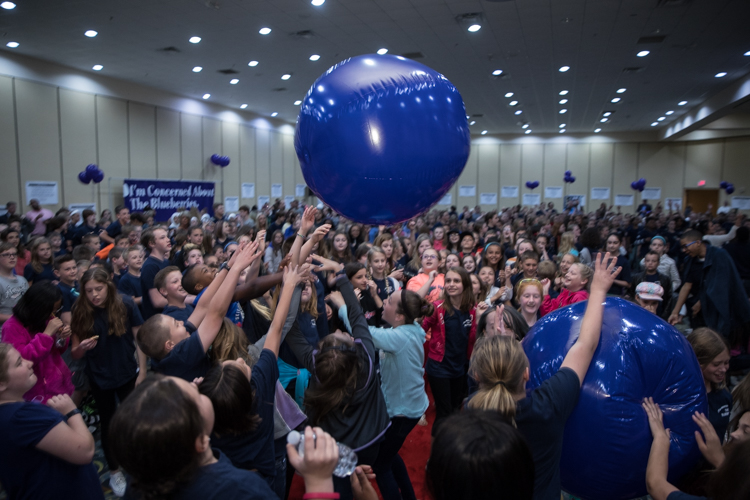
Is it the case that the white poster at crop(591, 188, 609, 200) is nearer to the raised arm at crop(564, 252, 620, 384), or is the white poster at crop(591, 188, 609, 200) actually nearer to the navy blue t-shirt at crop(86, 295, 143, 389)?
the raised arm at crop(564, 252, 620, 384)

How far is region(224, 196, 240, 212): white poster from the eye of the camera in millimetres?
16703

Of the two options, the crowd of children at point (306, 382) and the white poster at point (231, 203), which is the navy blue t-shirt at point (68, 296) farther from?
the white poster at point (231, 203)

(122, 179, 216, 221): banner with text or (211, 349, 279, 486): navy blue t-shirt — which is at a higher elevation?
(122, 179, 216, 221): banner with text

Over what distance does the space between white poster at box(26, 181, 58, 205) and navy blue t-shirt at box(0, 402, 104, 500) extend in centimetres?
1163

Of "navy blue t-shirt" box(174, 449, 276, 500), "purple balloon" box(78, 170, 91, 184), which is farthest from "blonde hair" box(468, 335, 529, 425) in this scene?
"purple balloon" box(78, 170, 91, 184)

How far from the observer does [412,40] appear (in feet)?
30.9

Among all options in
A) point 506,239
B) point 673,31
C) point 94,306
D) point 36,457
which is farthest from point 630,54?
point 36,457

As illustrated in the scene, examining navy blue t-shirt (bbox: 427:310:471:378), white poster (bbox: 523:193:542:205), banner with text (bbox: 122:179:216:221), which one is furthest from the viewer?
white poster (bbox: 523:193:542:205)

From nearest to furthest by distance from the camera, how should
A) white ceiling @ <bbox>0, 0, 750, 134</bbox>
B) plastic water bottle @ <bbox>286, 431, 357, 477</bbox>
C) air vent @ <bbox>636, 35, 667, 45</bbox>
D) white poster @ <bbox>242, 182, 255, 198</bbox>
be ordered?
plastic water bottle @ <bbox>286, 431, 357, 477</bbox> < white ceiling @ <bbox>0, 0, 750, 134</bbox> < air vent @ <bbox>636, 35, 667, 45</bbox> < white poster @ <bbox>242, 182, 255, 198</bbox>

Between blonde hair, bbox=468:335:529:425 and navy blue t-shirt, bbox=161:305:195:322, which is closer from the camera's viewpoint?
blonde hair, bbox=468:335:529:425

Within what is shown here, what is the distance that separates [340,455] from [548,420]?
77 cm

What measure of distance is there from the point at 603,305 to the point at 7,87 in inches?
509

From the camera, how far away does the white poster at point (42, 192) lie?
36.3ft

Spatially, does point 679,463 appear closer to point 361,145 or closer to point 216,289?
point 361,145
